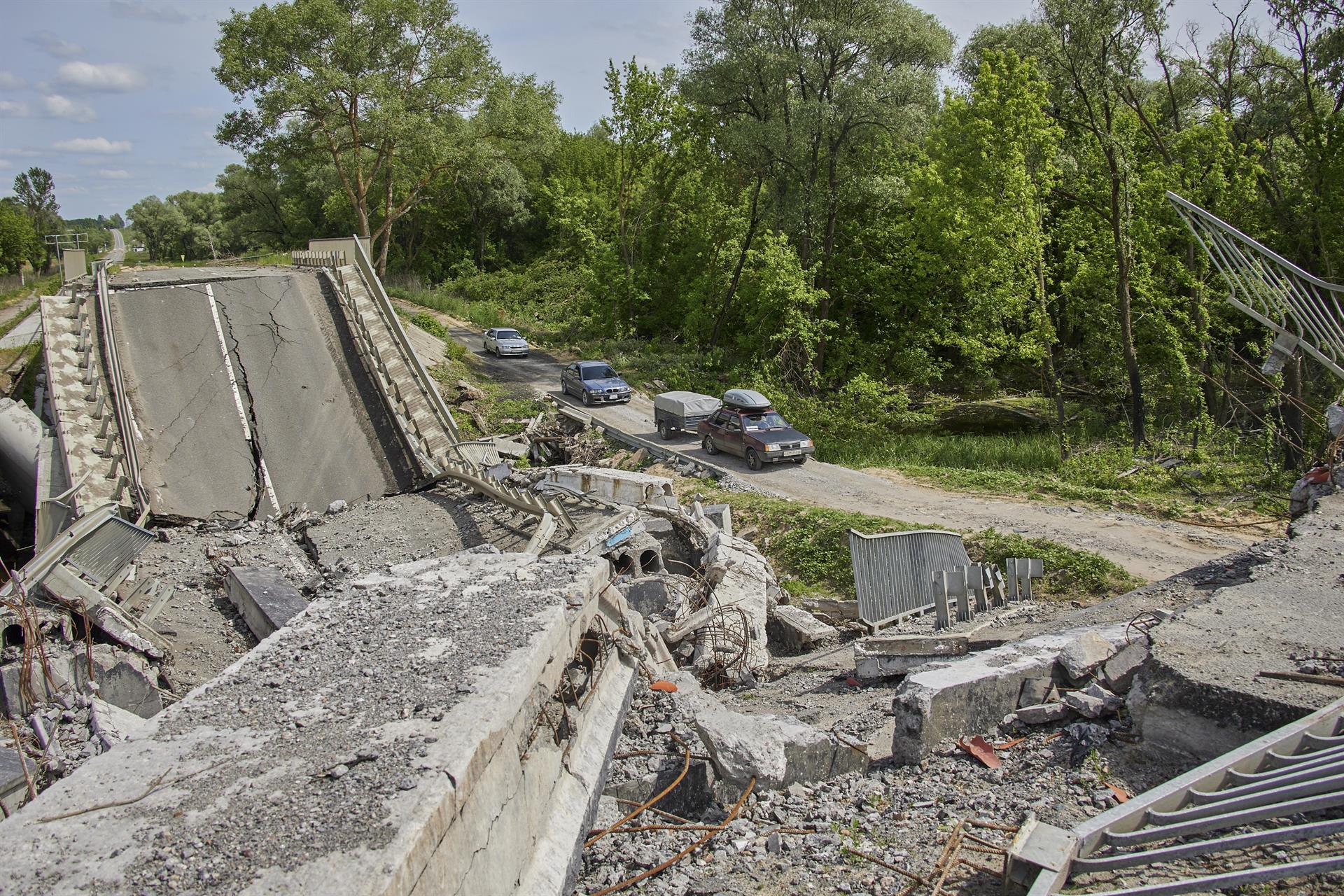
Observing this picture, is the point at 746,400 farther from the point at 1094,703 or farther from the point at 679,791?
the point at 679,791

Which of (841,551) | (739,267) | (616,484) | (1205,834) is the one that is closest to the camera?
(1205,834)

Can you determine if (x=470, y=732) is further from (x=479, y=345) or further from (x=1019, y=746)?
(x=479, y=345)

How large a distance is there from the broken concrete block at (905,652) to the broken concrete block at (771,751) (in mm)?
2472

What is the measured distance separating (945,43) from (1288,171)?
1194cm

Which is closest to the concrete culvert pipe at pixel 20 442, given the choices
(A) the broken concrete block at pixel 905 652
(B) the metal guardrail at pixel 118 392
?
(B) the metal guardrail at pixel 118 392

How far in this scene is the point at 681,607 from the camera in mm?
12109

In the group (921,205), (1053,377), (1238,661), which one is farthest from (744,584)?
(921,205)

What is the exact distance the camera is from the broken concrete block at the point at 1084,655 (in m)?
8.10

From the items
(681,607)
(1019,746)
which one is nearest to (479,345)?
(681,607)

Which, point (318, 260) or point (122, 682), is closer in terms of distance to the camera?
point (122, 682)

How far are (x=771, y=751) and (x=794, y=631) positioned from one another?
6.01 m

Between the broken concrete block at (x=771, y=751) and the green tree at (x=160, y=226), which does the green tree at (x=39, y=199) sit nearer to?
the green tree at (x=160, y=226)

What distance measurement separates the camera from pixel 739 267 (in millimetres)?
33469

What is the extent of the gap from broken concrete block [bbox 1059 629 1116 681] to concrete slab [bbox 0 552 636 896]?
13.5ft
